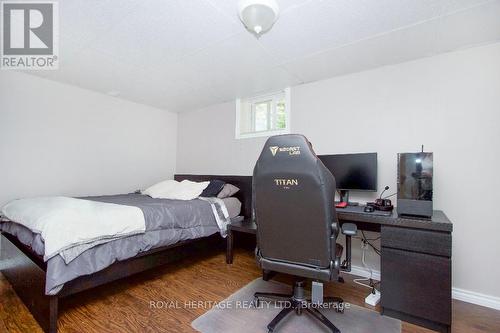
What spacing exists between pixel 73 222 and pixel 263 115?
8.73ft

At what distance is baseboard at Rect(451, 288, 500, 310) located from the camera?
195 centimetres

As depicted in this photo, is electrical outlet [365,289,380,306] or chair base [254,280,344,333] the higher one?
chair base [254,280,344,333]

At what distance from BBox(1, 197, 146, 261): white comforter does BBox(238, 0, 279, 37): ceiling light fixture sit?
175cm

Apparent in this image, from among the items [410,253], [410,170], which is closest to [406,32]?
[410,170]

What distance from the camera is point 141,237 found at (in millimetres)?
2041

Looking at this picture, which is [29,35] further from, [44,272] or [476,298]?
[476,298]

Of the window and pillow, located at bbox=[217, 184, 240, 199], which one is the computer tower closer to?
the window

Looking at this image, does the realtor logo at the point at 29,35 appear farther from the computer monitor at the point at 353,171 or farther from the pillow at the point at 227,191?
the computer monitor at the point at 353,171

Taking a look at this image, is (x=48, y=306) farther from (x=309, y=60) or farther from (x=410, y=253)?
(x=309, y=60)

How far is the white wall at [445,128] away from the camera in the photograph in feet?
6.59

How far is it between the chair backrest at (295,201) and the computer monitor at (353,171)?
1090 millimetres

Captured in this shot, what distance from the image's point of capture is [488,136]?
2016 mm

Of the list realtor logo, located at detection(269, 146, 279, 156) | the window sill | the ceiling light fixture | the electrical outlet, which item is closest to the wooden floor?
the electrical outlet

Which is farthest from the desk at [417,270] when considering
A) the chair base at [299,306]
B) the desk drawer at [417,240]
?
the chair base at [299,306]
